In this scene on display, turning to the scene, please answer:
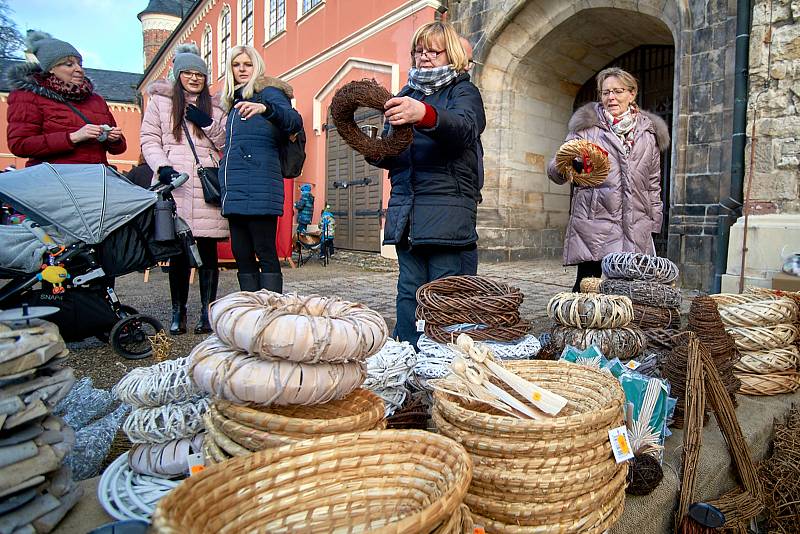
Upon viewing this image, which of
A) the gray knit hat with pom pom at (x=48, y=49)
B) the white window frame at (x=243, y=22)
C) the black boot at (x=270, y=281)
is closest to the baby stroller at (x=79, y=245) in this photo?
the black boot at (x=270, y=281)

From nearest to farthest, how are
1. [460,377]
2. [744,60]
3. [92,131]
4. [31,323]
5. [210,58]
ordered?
[31,323] < [460,377] < [92,131] < [744,60] < [210,58]

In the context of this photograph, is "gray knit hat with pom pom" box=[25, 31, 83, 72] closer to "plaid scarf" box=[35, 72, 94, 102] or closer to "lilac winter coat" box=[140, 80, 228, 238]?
"plaid scarf" box=[35, 72, 94, 102]

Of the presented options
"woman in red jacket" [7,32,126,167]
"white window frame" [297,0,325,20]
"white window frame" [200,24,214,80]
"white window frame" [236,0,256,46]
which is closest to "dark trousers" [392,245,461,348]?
"woman in red jacket" [7,32,126,167]

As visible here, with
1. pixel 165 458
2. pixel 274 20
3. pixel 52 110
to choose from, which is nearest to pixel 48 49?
pixel 52 110

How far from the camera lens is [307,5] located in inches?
496

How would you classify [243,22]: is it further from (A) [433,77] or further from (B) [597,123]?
(A) [433,77]

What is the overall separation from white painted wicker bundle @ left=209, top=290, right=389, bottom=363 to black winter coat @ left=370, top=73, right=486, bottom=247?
55.1 inches

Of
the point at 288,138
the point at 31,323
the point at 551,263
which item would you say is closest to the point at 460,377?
the point at 31,323

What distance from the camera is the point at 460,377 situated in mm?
1417

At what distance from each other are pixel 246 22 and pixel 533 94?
1161cm

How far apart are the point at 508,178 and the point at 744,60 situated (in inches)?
151

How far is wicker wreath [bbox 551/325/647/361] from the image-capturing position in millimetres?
Answer: 2273

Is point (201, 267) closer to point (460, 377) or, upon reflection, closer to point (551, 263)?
point (460, 377)

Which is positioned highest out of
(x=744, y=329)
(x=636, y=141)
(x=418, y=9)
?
(x=418, y=9)
